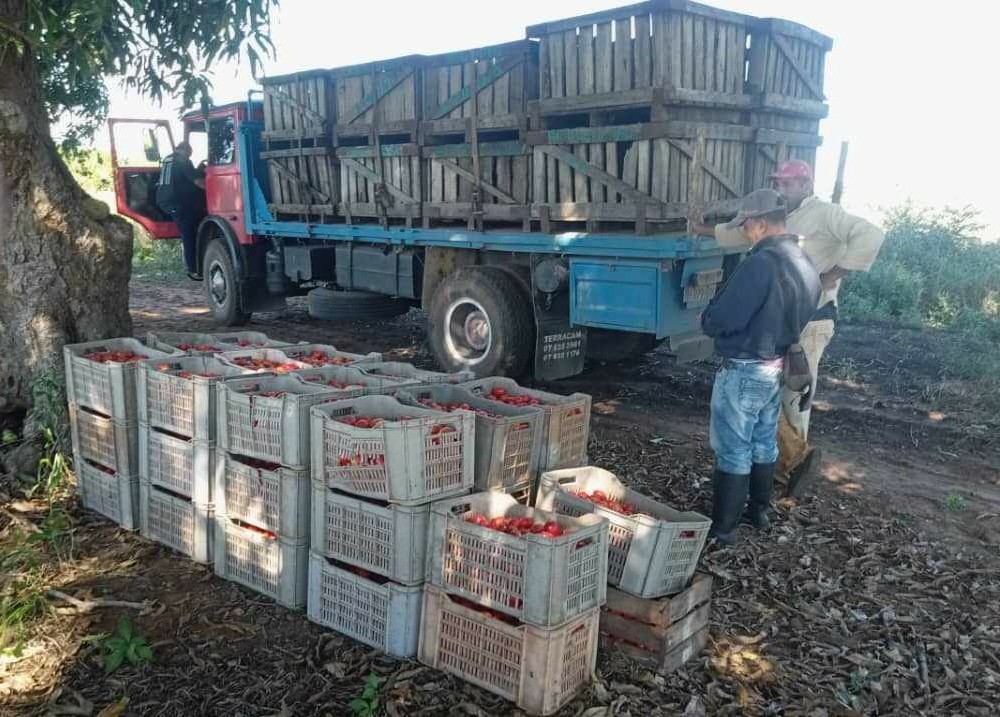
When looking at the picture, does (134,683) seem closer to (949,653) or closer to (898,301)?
(949,653)

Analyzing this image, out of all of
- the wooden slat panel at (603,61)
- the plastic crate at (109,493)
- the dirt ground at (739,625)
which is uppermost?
the wooden slat panel at (603,61)

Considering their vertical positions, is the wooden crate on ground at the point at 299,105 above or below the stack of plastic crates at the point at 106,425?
above

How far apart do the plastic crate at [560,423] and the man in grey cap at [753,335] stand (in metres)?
0.86

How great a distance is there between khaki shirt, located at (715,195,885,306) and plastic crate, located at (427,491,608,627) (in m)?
2.69

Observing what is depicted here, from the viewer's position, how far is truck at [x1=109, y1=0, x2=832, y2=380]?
6.60 meters

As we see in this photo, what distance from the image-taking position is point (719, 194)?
7.14m

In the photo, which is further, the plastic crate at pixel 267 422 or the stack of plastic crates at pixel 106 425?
the stack of plastic crates at pixel 106 425

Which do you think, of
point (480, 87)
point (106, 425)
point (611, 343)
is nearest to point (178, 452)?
point (106, 425)

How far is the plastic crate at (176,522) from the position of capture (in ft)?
14.6

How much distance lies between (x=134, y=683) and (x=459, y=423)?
68.5 inches

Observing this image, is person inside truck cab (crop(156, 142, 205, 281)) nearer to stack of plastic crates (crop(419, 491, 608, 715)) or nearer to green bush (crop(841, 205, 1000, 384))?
green bush (crop(841, 205, 1000, 384))

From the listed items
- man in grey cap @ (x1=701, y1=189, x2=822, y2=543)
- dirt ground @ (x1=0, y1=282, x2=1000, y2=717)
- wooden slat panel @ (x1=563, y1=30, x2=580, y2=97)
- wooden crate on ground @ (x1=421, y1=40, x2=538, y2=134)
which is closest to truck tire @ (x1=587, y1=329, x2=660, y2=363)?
dirt ground @ (x1=0, y1=282, x2=1000, y2=717)

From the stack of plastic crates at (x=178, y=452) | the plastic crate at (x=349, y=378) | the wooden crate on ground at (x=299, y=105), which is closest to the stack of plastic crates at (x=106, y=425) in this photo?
the stack of plastic crates at (x=178, y=452)

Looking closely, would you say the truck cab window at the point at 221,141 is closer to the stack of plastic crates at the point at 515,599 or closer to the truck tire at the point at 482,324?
the truck tire at the point at 482,324
